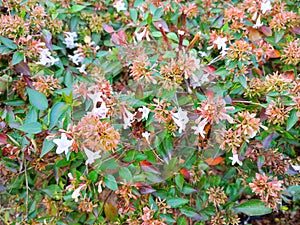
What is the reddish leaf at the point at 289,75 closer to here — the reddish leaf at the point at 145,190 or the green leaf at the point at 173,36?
the green leaf at the point at 173,36

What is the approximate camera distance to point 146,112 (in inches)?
44.8

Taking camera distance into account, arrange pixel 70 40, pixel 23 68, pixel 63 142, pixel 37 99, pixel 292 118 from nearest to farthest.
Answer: pixel 63 142 → pixel 292 118 → pixel 37 99 → pixel 23 68 → pixel 70 40

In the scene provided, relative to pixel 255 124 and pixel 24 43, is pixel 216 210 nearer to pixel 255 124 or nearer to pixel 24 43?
pixel 255 124

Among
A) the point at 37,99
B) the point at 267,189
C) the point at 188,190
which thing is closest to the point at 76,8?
the point at 37,99

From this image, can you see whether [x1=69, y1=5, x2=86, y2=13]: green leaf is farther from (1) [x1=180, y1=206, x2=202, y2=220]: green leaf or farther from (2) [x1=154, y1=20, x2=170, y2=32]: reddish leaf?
(1) [x1=180, y1=206, x2=202, y2=220]: green leaf

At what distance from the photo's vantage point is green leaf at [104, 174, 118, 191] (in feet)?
3.88

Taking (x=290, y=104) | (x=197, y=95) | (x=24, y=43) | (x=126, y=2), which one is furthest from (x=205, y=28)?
(x=24, y=43)

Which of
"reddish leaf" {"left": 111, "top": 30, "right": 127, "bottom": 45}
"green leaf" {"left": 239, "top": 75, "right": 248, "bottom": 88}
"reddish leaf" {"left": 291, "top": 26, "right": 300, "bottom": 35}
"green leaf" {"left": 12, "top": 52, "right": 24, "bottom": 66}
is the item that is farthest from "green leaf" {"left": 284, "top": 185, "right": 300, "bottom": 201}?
"green leaf" {"left": 12, "top": 52, "right": 24, "bottom": 66}

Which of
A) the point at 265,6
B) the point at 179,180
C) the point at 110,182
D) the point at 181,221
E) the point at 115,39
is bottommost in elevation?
the point at 181,221

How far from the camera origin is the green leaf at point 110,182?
1.18 m

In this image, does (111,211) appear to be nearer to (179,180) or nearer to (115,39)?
(179,180)

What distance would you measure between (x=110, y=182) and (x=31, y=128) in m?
0.28

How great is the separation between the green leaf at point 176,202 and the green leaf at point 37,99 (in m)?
0.50

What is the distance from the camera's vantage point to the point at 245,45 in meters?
1.24
